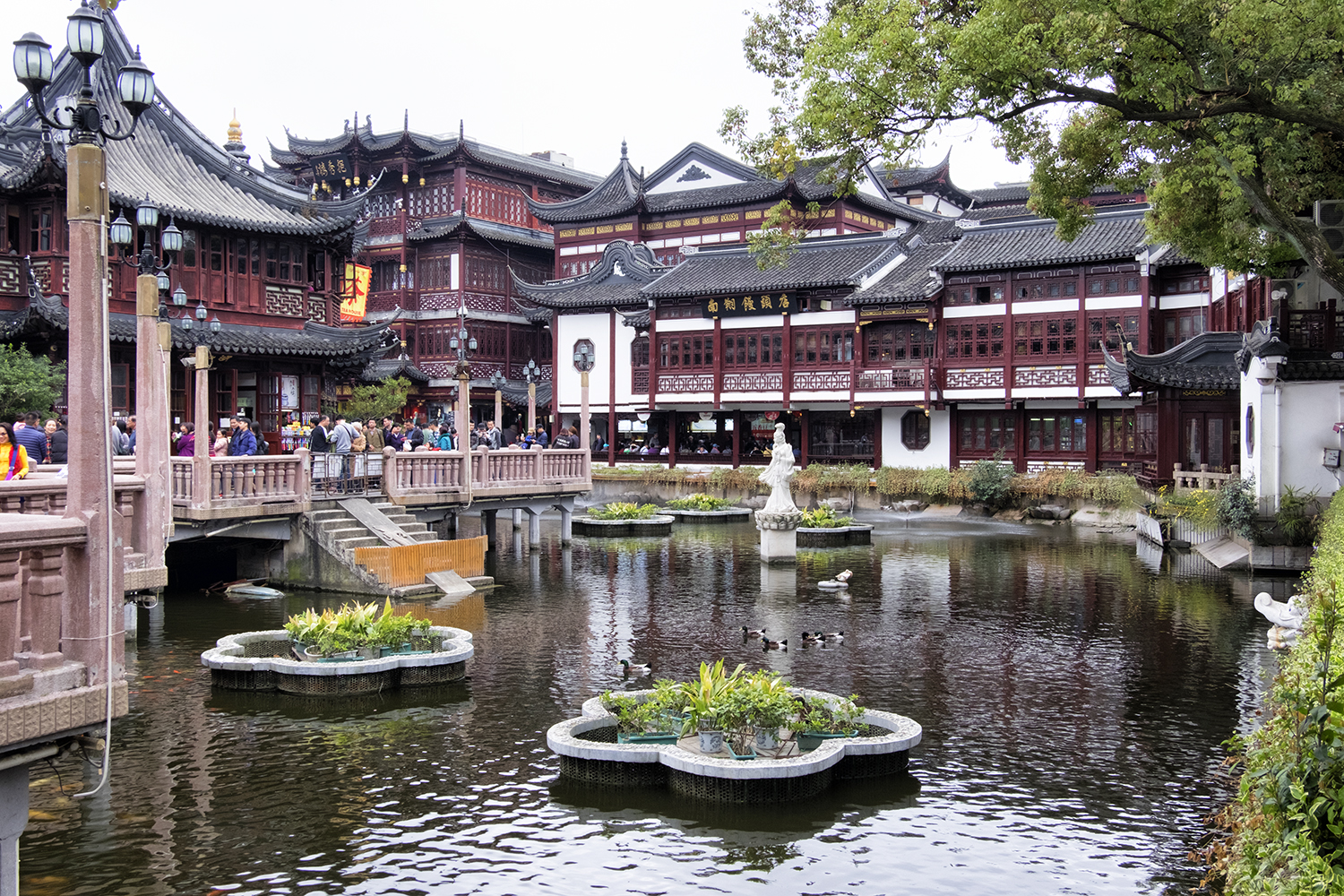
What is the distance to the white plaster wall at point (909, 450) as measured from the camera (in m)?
41.8

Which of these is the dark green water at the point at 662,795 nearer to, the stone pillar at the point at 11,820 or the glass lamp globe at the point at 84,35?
the stone pillar at the point at 11,820

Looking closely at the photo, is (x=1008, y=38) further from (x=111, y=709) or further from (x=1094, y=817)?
(x=111, y=709)

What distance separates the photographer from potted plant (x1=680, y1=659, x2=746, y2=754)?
10750mm

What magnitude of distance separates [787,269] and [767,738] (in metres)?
35.9

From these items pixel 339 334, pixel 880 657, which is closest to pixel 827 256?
pixel 339 334

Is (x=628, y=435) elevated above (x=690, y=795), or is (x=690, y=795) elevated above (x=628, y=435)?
(x=628, y=435)

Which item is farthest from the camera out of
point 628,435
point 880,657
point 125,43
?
point 628,435

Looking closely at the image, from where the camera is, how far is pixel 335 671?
14.0 m

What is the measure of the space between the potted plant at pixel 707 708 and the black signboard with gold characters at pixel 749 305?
3379 centimetres

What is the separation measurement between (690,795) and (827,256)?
36.6 metres

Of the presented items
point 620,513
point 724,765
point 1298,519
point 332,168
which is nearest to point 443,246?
point 332,168

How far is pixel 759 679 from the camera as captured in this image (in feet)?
36.4

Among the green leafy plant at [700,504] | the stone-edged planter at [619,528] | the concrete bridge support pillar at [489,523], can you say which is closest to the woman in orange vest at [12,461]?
the concrete bridge support pillar at [489,523]

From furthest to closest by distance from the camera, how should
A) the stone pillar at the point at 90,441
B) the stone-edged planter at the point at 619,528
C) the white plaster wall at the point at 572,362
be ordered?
1. the white plaster wall at the point at 572,362
2. the stone-edged planter at the point at 619,528
3. the stone pillar at the point at 90,441
